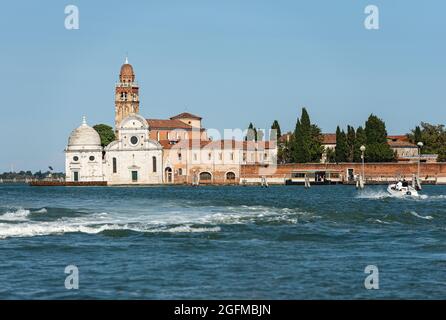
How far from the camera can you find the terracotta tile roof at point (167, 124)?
111m

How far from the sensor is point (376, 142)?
94.8m

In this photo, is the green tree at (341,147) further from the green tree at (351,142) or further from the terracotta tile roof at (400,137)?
the terracotta tile roof at (400,137)

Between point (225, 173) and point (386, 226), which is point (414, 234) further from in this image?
point (225, 173)

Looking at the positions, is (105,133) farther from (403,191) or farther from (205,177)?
(403,191)

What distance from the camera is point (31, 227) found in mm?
27328

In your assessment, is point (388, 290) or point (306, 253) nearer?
point (388, 290)

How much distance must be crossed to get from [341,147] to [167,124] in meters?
25.3

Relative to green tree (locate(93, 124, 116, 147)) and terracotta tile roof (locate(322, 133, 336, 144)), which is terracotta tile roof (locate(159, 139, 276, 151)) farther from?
green tree (locate(93, 124, 116, 147))

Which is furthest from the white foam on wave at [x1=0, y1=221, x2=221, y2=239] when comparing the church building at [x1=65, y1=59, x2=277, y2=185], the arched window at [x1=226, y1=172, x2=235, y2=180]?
the arched window at [x1=226, y1=172, x2=235, y2=180]

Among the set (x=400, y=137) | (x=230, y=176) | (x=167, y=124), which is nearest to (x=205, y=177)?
(x=230, y=176)

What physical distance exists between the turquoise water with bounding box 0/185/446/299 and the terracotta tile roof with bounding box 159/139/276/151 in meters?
69.0
